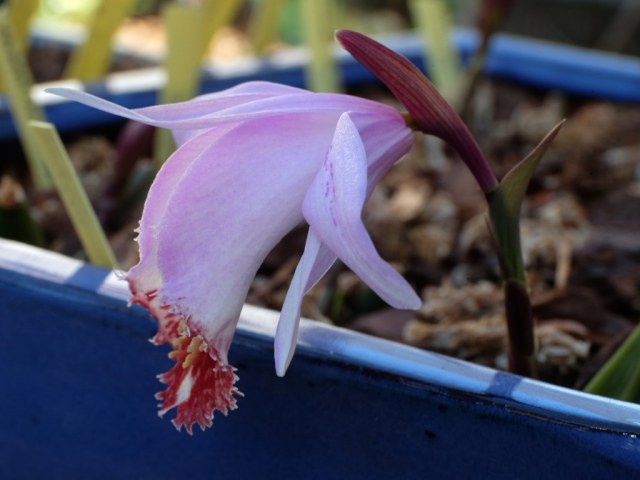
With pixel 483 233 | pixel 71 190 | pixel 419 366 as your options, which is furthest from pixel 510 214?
pixel 483 233

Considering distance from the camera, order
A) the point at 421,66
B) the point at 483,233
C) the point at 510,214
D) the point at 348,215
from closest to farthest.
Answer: the point at 348,215 → the point at 510,214 → the point at 483,233 → the point at 421,66

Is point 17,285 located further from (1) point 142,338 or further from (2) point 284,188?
(2) point 284,188

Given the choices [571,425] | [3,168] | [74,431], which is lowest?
[3,168]

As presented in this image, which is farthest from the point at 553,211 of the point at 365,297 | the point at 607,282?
the point at 365,297

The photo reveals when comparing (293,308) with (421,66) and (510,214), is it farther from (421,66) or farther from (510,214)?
(421,66)

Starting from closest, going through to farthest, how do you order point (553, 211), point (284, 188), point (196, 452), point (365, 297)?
1. point (284, 188)
2. point (196, 452)
3. point (365, 297)
4. point (553, 211)

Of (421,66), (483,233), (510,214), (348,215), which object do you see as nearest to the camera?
(348,215)
